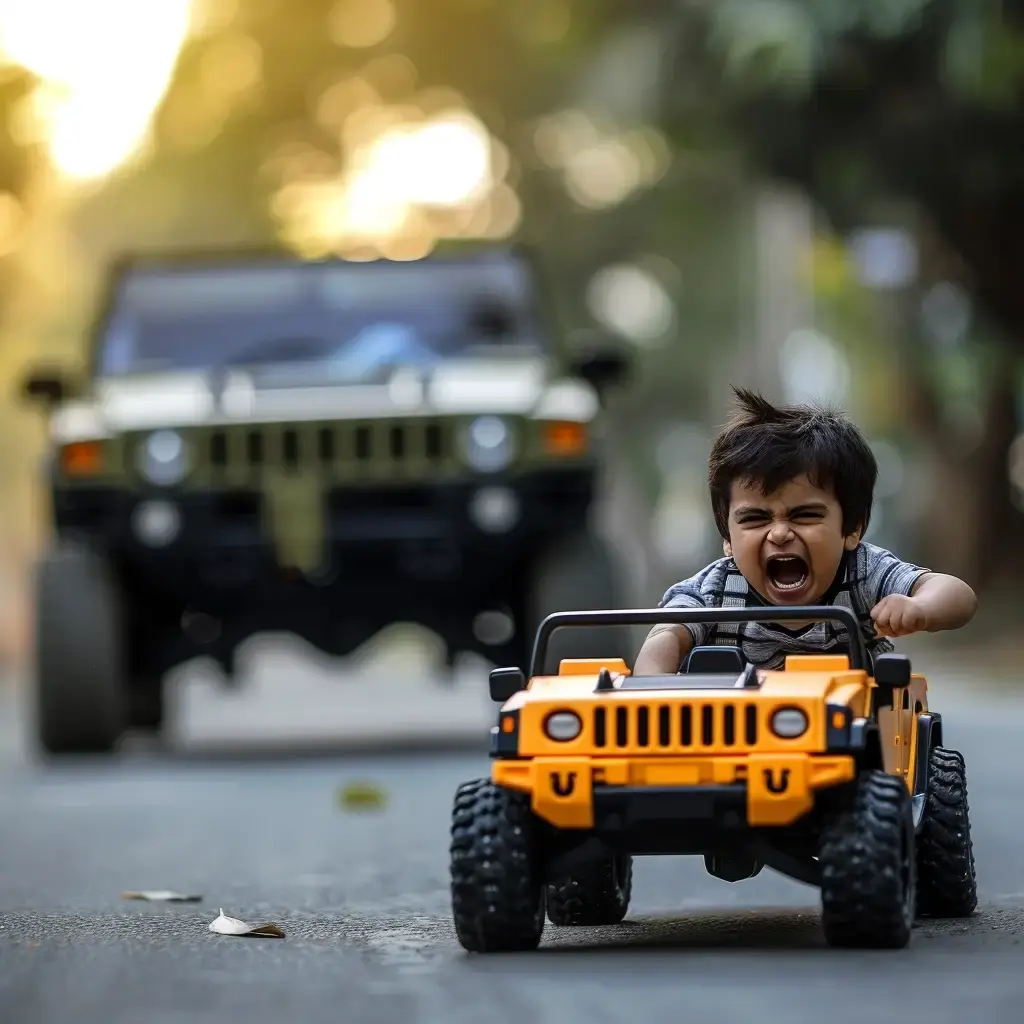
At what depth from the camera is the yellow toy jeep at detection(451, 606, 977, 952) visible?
194 inches

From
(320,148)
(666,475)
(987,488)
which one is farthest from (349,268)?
(666,475)

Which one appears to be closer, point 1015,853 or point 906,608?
point 906,608

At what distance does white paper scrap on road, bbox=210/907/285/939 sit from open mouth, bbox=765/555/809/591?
1204 mm

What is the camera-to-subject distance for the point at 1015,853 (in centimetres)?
746

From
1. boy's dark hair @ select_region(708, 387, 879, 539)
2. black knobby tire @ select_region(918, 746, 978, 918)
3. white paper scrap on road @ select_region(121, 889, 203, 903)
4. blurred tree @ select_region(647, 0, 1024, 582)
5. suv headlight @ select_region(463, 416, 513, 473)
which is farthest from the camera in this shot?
blurred tree @ select_region(647, 0, 1024, 582)

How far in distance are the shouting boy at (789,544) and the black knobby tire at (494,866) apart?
1.88 feet

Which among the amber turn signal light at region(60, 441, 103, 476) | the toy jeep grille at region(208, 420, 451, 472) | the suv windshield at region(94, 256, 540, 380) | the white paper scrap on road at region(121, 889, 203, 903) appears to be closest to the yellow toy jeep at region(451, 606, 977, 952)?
the white paper scrap on road at region(121, 889, 203, 903)

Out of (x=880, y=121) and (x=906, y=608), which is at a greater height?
(x=880, y=121)

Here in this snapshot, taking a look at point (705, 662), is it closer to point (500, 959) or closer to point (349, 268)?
point (500, 959)

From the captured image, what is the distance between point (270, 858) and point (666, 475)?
4785 cm

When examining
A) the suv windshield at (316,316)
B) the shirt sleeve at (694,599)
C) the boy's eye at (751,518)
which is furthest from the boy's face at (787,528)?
the suv windshield at (316,316)

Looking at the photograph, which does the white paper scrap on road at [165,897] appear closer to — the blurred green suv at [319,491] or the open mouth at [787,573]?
the open mouth at [787,573]

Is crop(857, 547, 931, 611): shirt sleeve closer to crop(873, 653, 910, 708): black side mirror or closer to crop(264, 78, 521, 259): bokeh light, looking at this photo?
crop(873, 653, 910, 708): black side mirror

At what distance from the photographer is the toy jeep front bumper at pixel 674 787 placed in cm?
493
